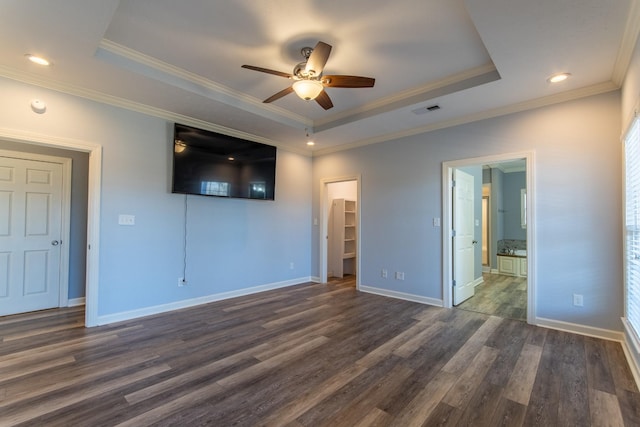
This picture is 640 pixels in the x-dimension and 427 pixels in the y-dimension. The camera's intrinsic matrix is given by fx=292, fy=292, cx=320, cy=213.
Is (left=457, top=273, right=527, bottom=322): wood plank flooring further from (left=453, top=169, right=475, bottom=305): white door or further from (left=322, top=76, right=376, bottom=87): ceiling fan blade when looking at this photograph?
(left=322, top=76, right=376, bottom=87): ceiling fan blade

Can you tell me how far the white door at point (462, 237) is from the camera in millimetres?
4219

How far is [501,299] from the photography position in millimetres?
4586

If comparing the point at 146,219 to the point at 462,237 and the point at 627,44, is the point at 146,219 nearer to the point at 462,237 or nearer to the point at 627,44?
the point at 462,237

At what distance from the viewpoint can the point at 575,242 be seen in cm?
318

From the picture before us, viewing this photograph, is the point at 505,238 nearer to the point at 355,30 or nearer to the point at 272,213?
the point at 272,213

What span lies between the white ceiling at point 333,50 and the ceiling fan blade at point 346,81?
33cm

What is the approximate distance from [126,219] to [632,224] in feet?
17.1

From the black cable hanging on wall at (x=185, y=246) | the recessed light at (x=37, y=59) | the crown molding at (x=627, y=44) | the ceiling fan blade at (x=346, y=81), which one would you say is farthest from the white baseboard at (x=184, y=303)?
the crown molding at (x=627, y=44)

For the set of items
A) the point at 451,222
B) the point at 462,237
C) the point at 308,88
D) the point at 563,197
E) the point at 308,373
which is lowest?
the point at 308,373

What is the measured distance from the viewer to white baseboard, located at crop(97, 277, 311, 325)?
3.46 metres

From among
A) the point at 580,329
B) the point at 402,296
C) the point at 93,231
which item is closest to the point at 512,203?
the point at 402,296

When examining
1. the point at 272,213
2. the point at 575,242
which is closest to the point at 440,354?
the point at 575,242

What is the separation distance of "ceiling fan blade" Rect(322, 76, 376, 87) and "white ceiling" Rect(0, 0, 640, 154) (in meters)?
0.33

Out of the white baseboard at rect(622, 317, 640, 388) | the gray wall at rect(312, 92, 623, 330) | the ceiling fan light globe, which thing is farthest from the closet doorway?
the white baseboard at rect(622, 317, 640, 388)
